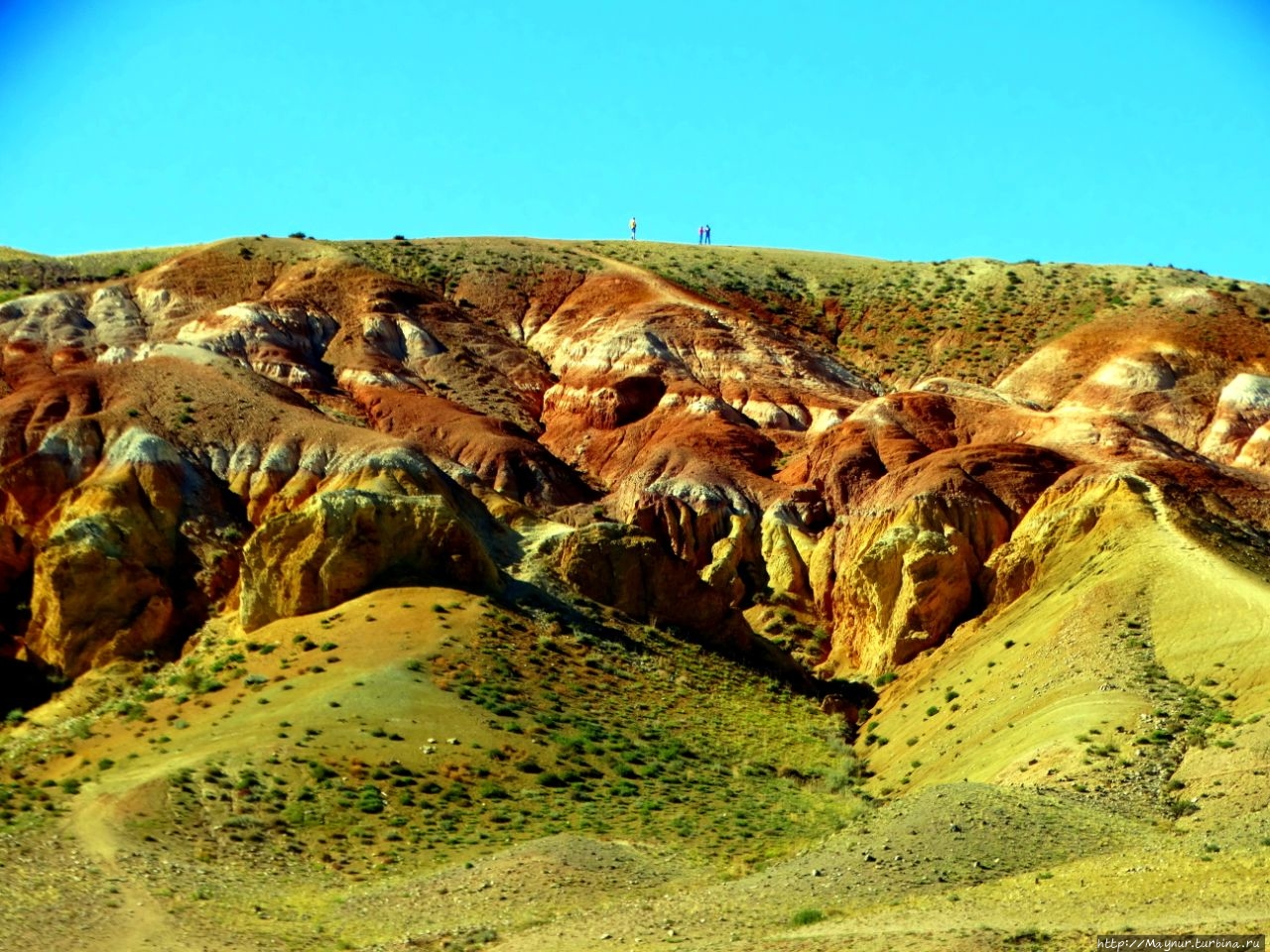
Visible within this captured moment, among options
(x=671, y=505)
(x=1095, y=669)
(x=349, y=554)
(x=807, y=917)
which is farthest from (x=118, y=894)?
(x=671, y=505)

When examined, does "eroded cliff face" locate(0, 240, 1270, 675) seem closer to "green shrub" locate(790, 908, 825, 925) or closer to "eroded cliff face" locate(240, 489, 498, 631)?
"eroded cliff face" locate(240, 489, 498, 631)

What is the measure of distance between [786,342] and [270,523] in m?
45.1

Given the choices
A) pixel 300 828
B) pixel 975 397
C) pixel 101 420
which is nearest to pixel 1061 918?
pixel 300 828

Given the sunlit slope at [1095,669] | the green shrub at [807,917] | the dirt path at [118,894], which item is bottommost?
the dirt path at [118,894]

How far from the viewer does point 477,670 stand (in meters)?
63.3

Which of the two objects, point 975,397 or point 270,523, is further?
point 975,397

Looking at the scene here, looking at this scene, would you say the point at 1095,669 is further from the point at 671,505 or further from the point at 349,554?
the point at 671,505

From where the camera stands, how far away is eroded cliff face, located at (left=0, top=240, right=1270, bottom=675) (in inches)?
2879

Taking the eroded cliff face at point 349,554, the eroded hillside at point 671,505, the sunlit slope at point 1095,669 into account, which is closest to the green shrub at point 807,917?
the eroded hillside at point 671,505

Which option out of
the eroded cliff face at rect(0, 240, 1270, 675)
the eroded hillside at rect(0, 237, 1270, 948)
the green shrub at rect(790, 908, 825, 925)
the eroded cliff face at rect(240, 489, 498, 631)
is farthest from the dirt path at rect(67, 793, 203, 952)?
the eroded cliff face at rect(0, 240, 1270, 675)

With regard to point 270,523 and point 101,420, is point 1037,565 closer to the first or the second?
point 270,523

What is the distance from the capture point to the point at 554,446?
323 ft

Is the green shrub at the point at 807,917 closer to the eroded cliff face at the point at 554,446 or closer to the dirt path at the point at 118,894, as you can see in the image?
the dirt path at the point at 118,894

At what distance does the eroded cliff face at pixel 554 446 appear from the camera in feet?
240
